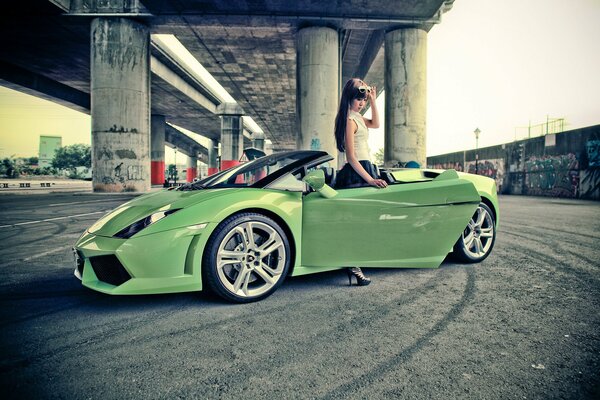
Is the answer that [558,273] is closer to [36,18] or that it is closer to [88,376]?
[88,376]

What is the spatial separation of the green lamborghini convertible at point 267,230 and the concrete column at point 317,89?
13.1 m

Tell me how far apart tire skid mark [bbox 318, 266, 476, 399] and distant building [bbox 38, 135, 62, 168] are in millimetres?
117510

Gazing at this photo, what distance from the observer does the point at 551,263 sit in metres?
3.72

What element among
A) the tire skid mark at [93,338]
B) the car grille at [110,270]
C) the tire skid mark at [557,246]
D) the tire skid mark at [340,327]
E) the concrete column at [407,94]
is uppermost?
the concrete column at [407,94]

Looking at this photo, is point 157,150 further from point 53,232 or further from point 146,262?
point 146,262

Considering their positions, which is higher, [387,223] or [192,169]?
[192,169]

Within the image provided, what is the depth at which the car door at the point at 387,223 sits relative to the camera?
108 inches

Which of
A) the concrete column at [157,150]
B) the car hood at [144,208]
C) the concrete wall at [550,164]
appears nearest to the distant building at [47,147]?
the concrete column at [157,150]

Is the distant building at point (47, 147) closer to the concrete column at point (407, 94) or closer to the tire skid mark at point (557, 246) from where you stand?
the concrete column at point (407, 94)

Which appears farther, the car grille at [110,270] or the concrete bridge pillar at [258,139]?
the concrete bridge pillar at [258,139]

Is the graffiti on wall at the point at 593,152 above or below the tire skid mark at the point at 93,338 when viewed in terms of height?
above

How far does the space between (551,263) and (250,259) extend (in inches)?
126

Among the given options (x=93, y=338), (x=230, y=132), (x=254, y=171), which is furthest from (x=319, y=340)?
(x=230, y=132)

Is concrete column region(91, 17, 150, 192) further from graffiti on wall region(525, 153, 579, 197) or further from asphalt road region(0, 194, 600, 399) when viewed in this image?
graffiti on wall region(525, 153, 579, 197)
